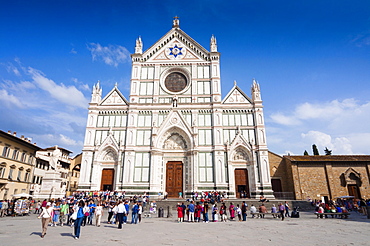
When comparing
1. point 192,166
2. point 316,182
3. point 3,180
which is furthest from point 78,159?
point 316,182

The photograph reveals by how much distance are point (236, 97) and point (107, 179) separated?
19582mm

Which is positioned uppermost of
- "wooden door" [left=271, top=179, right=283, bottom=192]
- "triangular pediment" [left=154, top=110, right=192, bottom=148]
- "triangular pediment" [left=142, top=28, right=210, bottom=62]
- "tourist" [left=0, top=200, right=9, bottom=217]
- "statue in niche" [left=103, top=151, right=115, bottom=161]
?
"triangular pediment" [left=142, top=28, right=210, bottom=62]

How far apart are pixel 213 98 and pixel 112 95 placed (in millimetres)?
13653

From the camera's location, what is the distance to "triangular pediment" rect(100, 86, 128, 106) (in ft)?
101

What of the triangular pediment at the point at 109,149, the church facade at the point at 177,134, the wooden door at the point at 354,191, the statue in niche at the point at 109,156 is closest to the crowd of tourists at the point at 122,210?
the wooden door at the point at 354,191

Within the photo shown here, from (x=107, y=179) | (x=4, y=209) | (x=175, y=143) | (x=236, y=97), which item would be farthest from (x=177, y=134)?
(x=4, y=209)

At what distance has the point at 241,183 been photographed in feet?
91.3

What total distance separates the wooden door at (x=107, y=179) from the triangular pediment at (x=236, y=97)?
1703 cm

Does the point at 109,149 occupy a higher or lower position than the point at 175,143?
lower

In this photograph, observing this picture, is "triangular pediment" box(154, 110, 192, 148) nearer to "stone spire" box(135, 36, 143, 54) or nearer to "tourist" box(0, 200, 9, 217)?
"stone spire" box(135, 36, 143, 54)

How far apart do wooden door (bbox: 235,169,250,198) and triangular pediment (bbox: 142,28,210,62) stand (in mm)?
16117

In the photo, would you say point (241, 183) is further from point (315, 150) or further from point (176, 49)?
point (315, 150)

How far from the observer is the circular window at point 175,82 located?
3175 centimetres

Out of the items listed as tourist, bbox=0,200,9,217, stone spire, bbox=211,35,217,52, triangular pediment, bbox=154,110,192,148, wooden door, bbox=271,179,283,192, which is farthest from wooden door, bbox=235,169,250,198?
tourist, bbox=0,200,9,217
